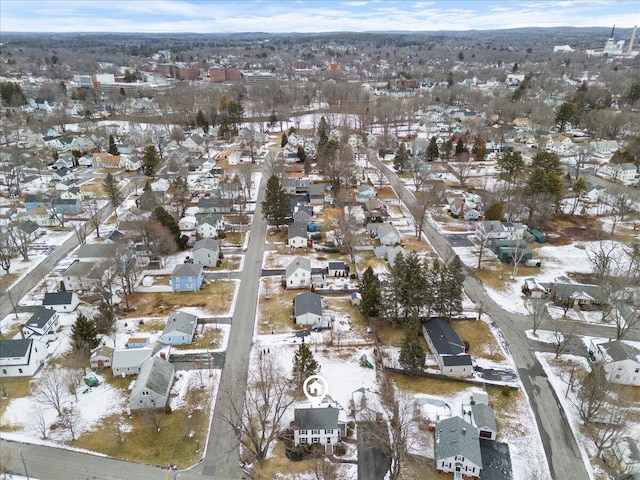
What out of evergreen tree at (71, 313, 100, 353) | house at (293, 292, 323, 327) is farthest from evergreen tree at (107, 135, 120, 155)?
house at (293, 292, 323, 327)

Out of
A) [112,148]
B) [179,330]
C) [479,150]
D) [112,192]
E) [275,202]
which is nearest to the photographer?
[179,330]

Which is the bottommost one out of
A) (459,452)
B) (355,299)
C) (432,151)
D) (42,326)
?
(355,299)

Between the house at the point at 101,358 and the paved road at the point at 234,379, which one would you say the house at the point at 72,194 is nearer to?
the paved road at the point at 234,379

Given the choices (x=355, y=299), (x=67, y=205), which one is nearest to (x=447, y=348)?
(x=355, y=299)

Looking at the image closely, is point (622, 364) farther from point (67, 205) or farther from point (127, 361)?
point (67, 205)

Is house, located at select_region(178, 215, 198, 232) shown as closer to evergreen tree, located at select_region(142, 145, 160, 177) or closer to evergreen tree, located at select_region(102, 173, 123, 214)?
evergreen tree, located at select_region(102, 173, 123, 214)
